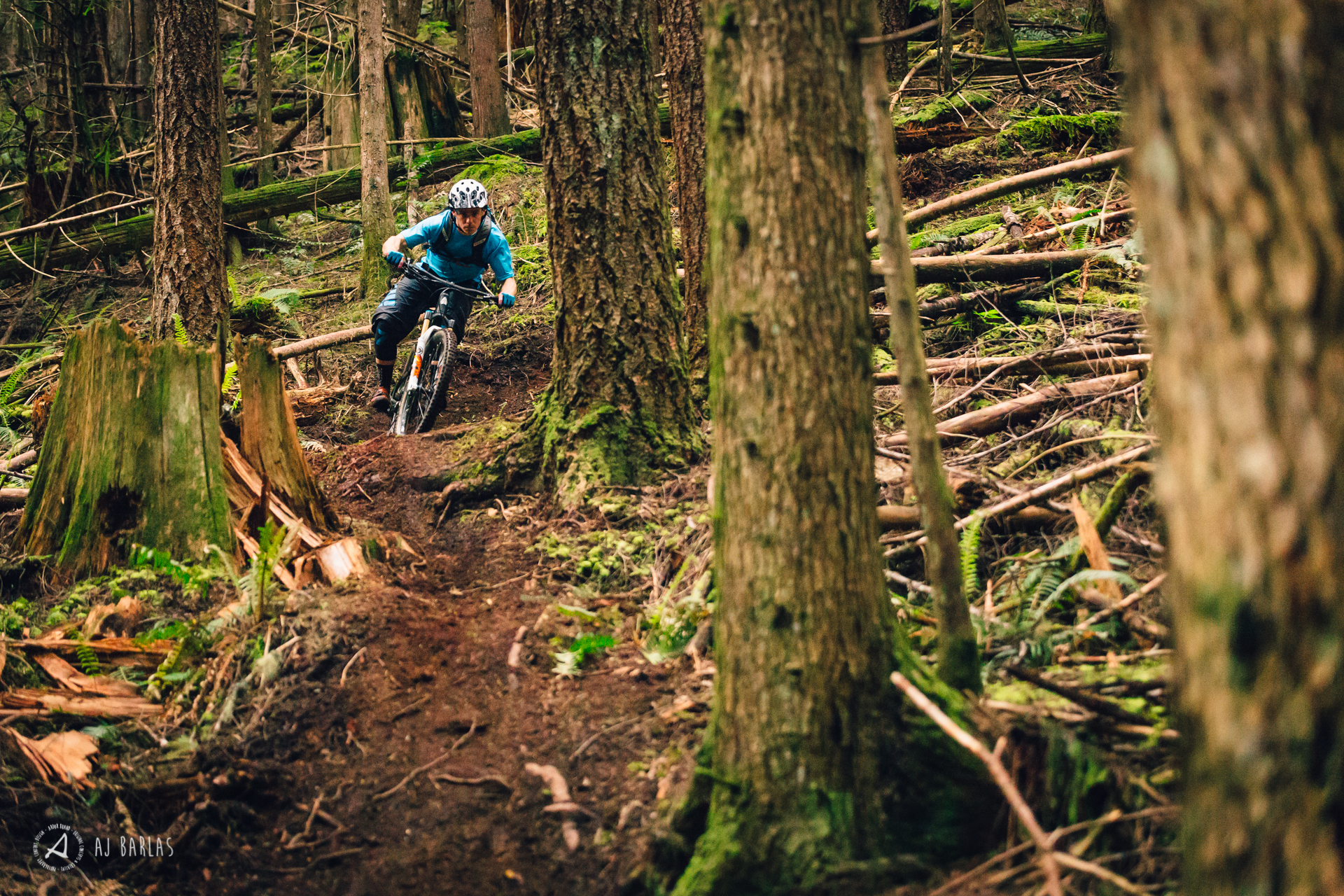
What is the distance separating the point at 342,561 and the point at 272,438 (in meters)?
1.34

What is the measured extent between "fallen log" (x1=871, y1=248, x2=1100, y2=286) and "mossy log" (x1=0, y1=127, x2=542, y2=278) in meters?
8.17

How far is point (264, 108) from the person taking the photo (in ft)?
48.4

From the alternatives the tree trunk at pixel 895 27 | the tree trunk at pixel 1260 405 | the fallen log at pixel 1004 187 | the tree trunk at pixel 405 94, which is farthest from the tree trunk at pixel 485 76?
the tree trunk at pixel 1260 405

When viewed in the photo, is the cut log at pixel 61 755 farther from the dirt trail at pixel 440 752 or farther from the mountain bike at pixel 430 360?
the mountain bike at pixel 430 360

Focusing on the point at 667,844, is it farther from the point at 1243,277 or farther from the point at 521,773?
the point at 1243,277

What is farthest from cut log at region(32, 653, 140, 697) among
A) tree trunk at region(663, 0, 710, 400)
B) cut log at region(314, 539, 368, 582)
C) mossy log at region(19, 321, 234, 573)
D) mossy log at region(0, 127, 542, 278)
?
mossy log at region(0, 127, 542, 278)

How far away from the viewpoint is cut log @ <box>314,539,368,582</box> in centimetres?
493

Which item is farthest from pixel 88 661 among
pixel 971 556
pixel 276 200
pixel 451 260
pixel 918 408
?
pixel 276 200

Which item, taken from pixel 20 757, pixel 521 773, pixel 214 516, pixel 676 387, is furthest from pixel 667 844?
pixel 214 516

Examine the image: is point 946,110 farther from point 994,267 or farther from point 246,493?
point 246,493

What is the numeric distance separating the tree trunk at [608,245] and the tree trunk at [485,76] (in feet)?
30.3

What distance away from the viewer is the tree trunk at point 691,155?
661cm

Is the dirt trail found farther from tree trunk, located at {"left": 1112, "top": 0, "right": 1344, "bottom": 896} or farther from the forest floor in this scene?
tree trunk, located at {"left": 1112, "top": 0, "right": 1344, "bottom": 896}

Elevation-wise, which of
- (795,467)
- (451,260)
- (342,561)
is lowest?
(342,561)
